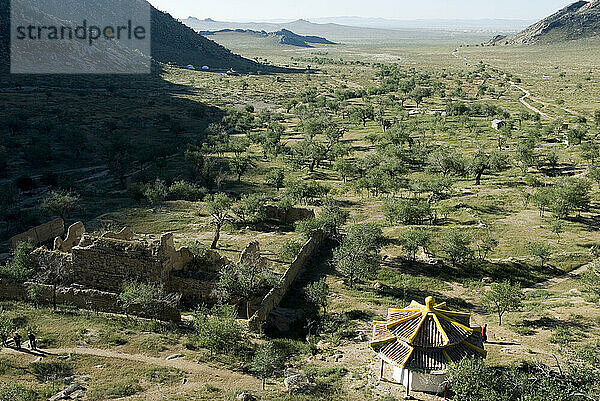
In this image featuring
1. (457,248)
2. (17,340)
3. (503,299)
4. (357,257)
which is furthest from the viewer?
(457,248)

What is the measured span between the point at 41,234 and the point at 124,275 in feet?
44.4

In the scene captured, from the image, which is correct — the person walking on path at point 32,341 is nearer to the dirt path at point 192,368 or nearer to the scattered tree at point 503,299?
the dirt path at point 192,368

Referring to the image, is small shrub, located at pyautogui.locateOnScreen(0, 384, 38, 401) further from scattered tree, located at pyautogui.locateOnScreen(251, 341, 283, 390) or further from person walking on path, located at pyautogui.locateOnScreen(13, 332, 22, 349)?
scattered tree, located at pyautogui.locateOnScreen(251, 341, 283, 390)

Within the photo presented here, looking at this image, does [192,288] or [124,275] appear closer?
[124,275]

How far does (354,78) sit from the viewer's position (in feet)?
514

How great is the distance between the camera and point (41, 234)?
3581 cm

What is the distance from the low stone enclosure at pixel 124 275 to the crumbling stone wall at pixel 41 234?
769 cm

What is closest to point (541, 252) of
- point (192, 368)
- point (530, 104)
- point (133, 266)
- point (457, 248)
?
point (457, 248)

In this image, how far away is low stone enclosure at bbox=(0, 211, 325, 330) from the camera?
82.8 feet

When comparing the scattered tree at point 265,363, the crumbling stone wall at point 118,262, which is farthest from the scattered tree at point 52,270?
the scattered tree at point 265,363

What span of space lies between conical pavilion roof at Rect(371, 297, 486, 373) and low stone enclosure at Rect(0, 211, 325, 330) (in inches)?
279

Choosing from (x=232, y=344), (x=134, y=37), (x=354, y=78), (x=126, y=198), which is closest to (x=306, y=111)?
(x=126, y=198)

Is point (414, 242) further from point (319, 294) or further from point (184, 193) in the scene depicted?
point (184, 193)

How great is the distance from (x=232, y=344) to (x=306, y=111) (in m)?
77.5
